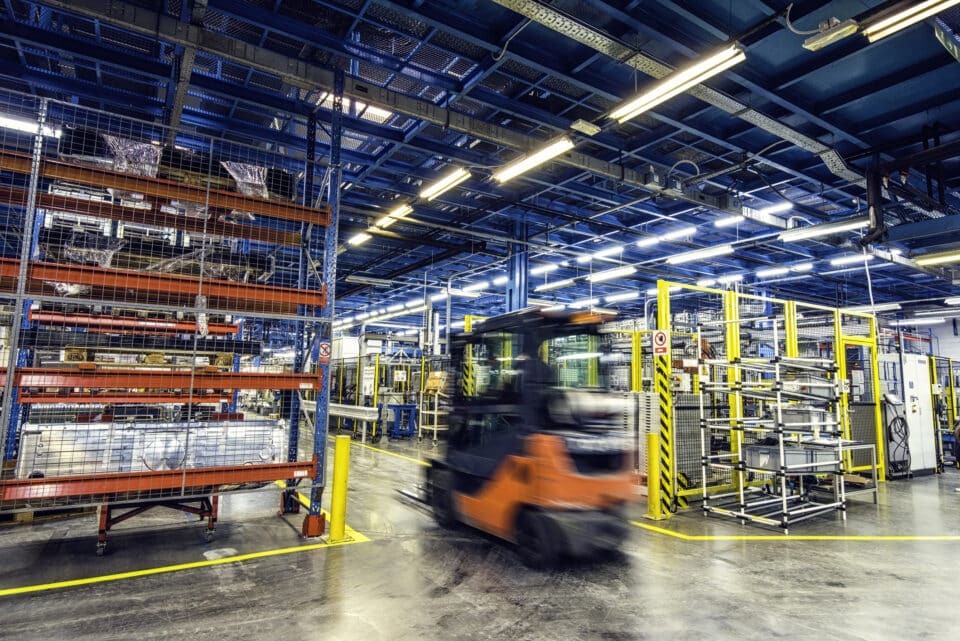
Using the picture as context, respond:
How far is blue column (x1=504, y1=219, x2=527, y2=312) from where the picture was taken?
16.8m

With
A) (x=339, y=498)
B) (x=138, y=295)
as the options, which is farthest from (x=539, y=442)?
(x=138, y=295)

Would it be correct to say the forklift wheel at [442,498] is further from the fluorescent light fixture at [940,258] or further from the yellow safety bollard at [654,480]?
the fluorescent light fixture at [940,258]

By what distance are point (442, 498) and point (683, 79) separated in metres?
6.49

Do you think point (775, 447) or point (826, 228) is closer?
point (775, 447)

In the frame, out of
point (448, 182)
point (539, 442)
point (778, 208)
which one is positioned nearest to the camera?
point (539, 442)

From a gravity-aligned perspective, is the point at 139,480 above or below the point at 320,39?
below

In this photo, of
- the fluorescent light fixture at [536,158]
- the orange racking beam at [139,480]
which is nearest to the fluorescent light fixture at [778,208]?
the fluorescent light fixture at [536,158]

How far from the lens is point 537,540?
17.1 feet

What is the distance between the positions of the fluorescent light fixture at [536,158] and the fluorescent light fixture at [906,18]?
4.41 metres

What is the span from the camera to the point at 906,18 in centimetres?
569

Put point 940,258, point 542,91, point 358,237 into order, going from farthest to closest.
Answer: point 358,237
point 940,258
point 542,91

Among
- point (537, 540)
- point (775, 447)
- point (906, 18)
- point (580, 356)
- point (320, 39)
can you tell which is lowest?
point (537, 540)

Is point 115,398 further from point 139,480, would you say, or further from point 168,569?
point 168,569

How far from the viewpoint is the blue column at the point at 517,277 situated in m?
16.8
